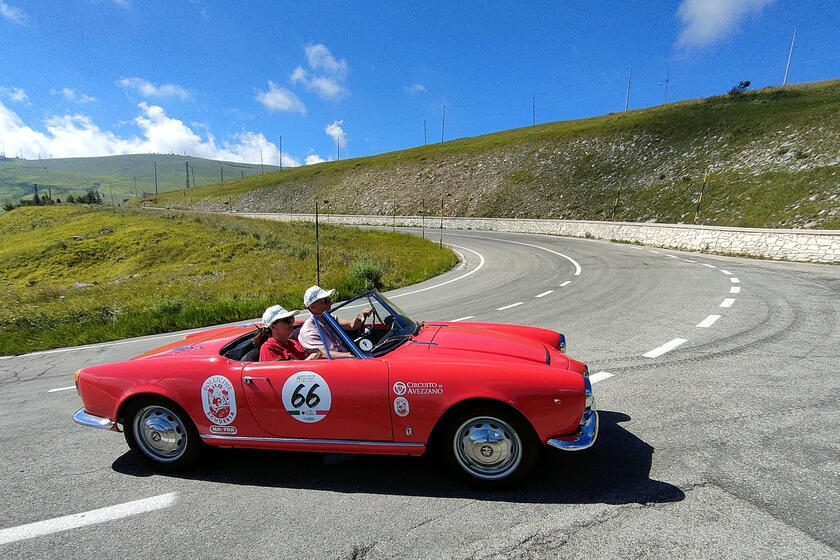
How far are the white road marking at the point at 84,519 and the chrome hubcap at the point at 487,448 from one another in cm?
223

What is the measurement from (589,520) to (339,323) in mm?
2387

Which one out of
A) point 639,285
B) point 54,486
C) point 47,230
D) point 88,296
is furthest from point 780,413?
point 47,230

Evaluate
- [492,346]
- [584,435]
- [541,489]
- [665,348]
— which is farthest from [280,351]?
[665,348]

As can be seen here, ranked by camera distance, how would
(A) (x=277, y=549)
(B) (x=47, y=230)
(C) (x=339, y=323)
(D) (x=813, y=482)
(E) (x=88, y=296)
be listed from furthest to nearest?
(B) (x=47, y=230) → (E) (x=88, y=296) → (C) (x=339, y=323) → (D) (x=813, y=482) → (A) (x=277, y=549)

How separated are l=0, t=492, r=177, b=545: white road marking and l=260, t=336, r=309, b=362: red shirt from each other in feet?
4.02

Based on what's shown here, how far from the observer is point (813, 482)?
2.89m

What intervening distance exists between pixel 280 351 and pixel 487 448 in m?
1.91

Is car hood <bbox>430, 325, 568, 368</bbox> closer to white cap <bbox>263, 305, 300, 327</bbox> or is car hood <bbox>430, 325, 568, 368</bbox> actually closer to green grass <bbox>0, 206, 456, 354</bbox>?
white cap <bbox>263, 305, 300, 327</bbox>

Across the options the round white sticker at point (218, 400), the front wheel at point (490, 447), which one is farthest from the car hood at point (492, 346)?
the round white sticker at point (218, 400)

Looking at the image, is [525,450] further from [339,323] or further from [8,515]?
[8,515]

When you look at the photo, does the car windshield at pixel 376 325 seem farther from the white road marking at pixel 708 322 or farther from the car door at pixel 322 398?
the white road marking at pixel 708 322

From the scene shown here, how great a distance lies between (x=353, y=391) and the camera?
10.2ft

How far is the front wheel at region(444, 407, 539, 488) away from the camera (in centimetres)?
293

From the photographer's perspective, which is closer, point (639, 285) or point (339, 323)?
point (339, 323)
